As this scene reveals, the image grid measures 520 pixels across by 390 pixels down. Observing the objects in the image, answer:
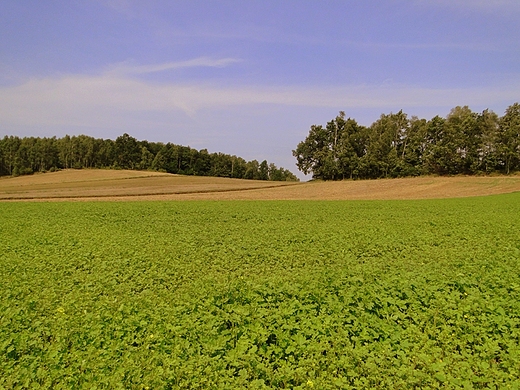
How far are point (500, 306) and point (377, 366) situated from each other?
11.1 ft

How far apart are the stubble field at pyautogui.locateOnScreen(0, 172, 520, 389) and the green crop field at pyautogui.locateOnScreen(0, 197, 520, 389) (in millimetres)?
30

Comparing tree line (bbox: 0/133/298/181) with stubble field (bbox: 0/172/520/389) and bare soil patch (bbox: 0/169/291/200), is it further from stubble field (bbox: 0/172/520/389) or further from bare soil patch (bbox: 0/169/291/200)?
stubble field (bbox: 0/172/520/389)

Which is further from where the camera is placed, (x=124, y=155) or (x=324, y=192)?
(x=124, y=155)

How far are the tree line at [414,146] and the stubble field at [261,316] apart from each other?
70057mm

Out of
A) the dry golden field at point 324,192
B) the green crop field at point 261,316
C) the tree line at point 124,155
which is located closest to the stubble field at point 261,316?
the green crop field at point 261,316

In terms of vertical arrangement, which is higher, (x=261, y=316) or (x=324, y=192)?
(x=261, y=316)

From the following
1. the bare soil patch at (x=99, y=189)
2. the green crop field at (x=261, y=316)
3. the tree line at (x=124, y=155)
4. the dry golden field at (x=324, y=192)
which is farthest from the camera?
the tree line at (x=124, y=155)

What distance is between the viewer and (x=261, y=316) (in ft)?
23.1

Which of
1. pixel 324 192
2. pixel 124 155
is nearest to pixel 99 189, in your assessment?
pixel 324 192

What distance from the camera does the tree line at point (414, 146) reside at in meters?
74.0

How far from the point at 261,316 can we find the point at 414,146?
8229 centimetres

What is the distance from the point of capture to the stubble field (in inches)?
210

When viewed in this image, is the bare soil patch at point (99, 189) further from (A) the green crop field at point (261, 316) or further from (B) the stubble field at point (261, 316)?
(A) the green crop field at point (261, 316)

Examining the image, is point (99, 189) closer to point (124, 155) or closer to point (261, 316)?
point (261, 316)
